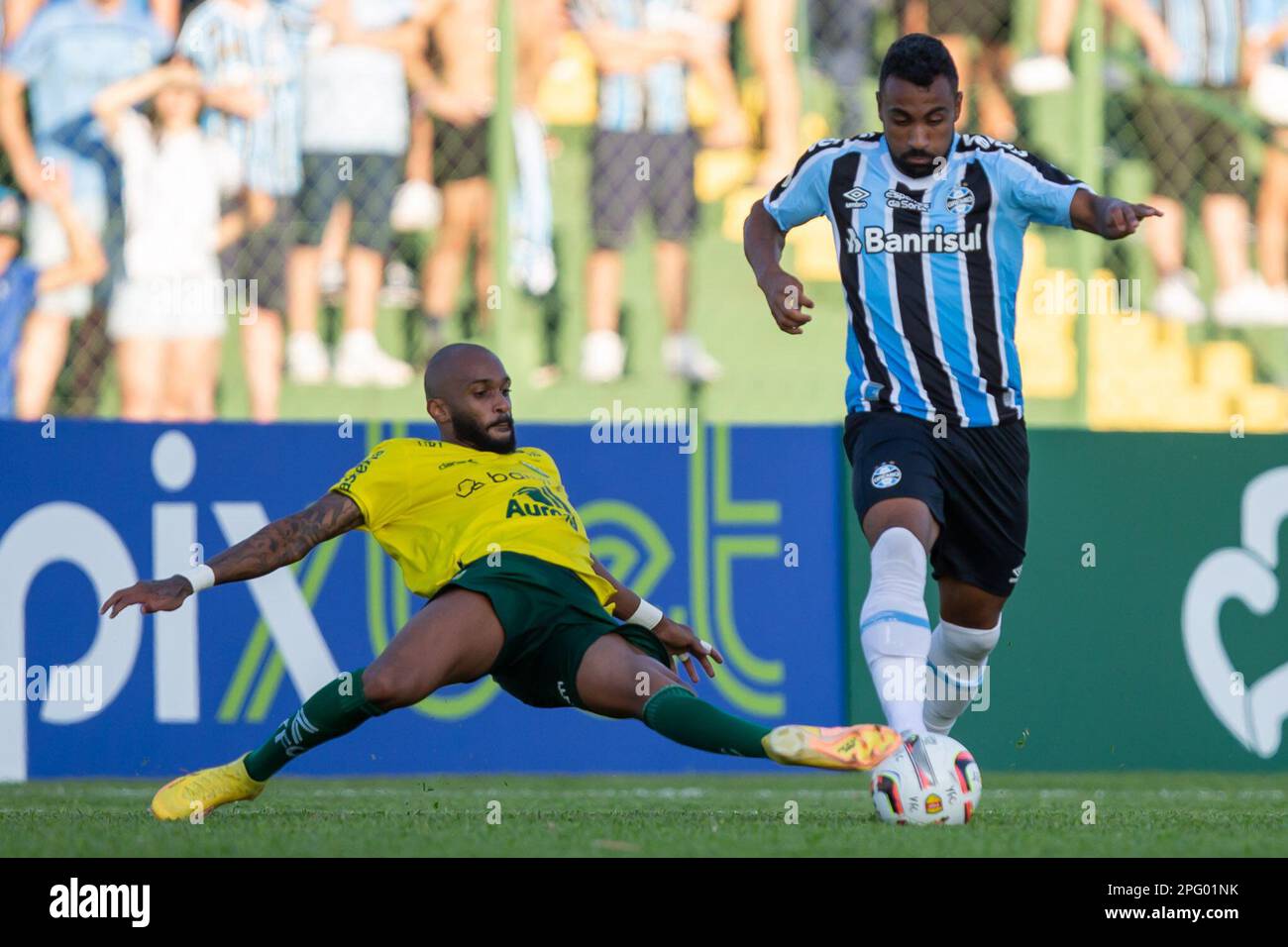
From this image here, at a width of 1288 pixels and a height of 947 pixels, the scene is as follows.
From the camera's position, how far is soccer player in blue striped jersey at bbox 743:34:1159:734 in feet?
17.3

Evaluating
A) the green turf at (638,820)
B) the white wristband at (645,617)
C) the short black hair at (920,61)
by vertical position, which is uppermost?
the short black hair at (920,61)

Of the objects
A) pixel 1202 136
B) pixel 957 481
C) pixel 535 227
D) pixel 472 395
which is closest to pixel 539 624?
pixel 472 395

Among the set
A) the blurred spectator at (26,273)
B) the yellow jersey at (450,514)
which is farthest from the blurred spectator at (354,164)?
the yellow jersey at (450,514)

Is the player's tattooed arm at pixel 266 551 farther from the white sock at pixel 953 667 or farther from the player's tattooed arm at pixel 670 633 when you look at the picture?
the white sock at pixel 953 667

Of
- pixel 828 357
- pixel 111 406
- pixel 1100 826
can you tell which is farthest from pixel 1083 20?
pixel 1100 826

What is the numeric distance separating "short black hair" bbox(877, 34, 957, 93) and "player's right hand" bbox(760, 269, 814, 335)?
0.60 metres

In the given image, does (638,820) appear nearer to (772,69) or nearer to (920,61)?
(920,61)

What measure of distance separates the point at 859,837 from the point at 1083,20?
701 centimetres

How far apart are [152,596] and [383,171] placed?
5845 mm

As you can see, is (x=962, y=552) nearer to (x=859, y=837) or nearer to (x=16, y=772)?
(x=859, y=837)

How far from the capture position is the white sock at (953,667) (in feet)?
19.2

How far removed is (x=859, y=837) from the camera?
461 cm

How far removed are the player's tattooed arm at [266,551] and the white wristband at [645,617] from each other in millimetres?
776

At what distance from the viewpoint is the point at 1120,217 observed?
16.7 ft
